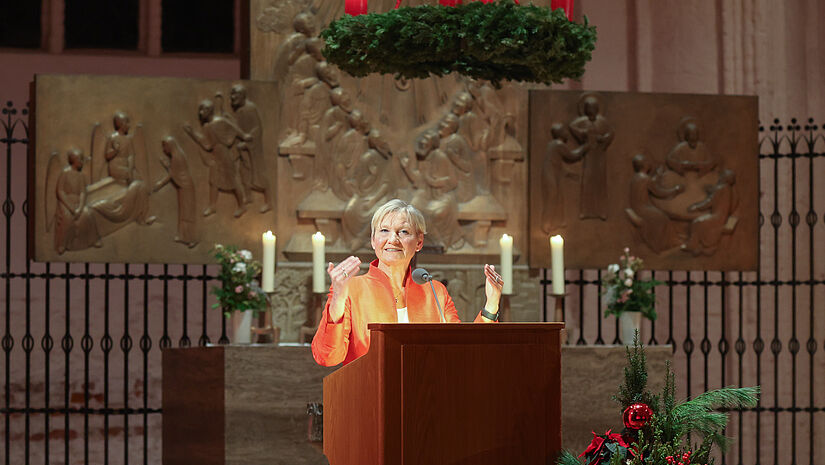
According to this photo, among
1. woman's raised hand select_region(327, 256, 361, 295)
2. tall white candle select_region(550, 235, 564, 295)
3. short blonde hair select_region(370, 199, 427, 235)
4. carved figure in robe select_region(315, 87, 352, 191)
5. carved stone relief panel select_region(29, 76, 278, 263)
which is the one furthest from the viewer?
carved figure in robe select_region(315, 87, 352, 191)

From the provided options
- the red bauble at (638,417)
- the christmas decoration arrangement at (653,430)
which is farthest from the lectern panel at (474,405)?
the red bauble at (638,417)

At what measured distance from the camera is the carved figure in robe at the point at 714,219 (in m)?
8.02

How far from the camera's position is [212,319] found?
12.2m

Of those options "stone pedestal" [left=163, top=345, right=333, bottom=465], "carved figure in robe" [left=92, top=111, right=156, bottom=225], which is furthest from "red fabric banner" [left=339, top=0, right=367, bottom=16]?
"carved figure in robe" [left=92, top=111, right=156, bottom=225]

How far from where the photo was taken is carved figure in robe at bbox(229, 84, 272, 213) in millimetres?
7734

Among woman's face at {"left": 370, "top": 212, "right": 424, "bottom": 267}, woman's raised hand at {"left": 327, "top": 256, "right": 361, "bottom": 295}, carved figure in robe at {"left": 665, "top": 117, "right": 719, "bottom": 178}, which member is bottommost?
woman's raised hand at {"left": 327, "top": 256, "right": 361, "bottom": 295}

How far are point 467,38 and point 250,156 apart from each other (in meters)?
4.26

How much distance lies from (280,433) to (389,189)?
6.35 feet

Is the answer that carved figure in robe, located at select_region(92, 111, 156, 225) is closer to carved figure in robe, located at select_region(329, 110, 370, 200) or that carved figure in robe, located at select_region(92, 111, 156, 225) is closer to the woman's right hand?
carved figure in robe, located at select_region(329, 110, 370, 200)

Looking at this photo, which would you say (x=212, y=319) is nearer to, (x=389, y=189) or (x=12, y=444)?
(x=12, y=444)

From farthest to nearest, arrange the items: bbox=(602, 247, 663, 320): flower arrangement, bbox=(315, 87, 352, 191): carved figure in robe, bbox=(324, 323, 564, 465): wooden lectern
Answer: bbox=(315, 87, 352, 191): carved figure in robe, bbox=(602, 247, 663, 320): flower arrangement, bbox=(324, 323, 564, 465): wooden lectern

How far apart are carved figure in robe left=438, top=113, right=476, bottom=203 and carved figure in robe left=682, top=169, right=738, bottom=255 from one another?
1568 mm

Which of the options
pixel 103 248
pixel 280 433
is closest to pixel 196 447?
pixel 280 433

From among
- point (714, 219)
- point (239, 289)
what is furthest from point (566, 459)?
point (714, 219)
